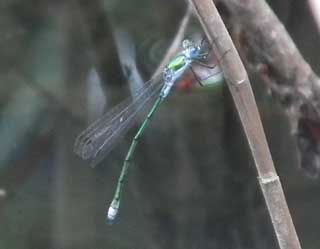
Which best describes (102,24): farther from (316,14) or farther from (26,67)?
(316,14)

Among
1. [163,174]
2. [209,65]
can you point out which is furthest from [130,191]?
[209,65]

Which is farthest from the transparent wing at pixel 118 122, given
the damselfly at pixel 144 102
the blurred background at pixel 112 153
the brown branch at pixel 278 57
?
the blurred background at pixel 112 153

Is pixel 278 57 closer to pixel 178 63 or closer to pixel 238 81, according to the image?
pixel 178 63

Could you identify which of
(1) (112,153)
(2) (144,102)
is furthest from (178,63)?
(1) (112,153)

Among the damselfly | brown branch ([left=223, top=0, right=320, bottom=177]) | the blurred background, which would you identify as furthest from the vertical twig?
the blurred background

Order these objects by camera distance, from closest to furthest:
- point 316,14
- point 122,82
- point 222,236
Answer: point 316,14, point 122,82, point 222,236

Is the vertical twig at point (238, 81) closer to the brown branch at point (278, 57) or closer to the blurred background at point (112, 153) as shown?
the brown branch at point (278, 57)

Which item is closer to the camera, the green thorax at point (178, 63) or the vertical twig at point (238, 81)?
the vertical twig at point (238, 81)

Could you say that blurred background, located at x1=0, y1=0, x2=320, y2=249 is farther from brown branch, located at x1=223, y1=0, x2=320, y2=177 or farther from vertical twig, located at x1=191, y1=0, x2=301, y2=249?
vertical twig, located at x1=191, y1=0, x2=301, y2=249
